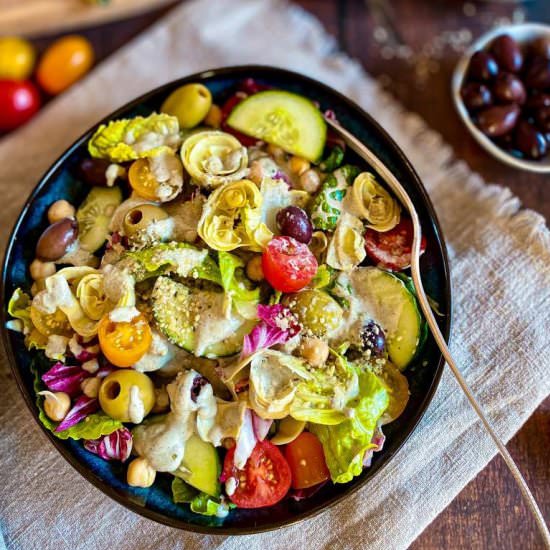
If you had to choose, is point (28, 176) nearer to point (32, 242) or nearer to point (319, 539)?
point (32, 242)

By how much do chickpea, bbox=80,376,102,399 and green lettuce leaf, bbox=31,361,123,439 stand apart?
1.8 inches

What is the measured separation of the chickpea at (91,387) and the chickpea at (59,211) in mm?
420

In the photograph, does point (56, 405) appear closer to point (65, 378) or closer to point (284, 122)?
point (65, 378)

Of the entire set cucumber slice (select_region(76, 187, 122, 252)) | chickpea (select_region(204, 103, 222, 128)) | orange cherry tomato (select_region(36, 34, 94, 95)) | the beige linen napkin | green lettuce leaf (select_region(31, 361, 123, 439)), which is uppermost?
orange cherry tomato (select_region(36, 34, 94, 95))

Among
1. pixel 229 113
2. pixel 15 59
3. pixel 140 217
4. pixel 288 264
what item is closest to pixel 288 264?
pixel 288 264

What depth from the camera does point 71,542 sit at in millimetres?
1635

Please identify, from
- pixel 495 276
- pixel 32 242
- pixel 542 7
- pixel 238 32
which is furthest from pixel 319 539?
pixel 542 7

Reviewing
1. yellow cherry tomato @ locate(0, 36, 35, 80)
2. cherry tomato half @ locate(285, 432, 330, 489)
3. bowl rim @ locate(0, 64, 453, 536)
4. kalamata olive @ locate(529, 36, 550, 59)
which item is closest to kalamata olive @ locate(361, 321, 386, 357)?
bowl rim @ locate(0, 64, 453, 536)

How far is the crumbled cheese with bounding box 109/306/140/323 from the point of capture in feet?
4.63

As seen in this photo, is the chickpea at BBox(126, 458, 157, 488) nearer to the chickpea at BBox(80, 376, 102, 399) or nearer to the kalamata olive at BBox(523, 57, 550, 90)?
the chickpea at BBox(80, 376, 102, 399)

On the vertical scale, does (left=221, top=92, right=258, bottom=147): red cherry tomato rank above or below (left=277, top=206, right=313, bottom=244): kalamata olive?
above

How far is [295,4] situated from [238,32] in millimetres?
223

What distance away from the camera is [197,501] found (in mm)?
1520

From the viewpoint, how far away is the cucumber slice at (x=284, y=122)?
64.2 inches
